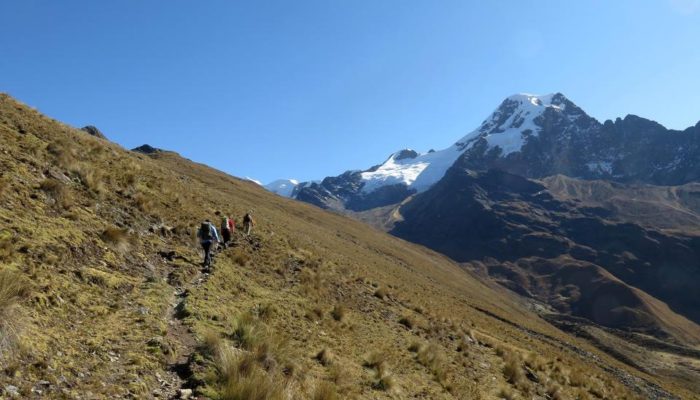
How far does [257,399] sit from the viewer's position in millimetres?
8977

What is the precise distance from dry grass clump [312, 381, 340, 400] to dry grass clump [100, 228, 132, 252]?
26.3ft

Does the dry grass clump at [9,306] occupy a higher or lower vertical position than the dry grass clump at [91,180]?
lower

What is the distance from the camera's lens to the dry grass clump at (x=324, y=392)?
35.3 feet

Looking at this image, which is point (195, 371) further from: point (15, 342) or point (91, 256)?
point (91, 256)

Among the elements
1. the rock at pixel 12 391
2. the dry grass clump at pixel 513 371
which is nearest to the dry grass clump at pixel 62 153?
the rock at pixel 12 391

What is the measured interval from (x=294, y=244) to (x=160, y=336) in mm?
20534

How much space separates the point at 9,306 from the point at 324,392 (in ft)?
20.7

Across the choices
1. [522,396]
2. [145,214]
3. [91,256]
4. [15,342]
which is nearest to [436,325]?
[522,396]

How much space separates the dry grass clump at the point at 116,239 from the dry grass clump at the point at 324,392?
26.3 ft

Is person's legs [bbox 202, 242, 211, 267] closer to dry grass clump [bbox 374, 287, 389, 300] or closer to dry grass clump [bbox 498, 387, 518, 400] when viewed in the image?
dry grass clump [bbox 374, 287, 389, 300]

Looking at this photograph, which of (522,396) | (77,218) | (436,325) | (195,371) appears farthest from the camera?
(436,325)

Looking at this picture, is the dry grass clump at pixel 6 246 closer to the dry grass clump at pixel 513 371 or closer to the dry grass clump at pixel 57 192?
the dry grass clump at pixel 57 192

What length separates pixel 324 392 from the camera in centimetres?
1093

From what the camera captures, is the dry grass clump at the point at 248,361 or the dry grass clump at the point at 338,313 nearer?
the dry grass clump at the point at 248,361
